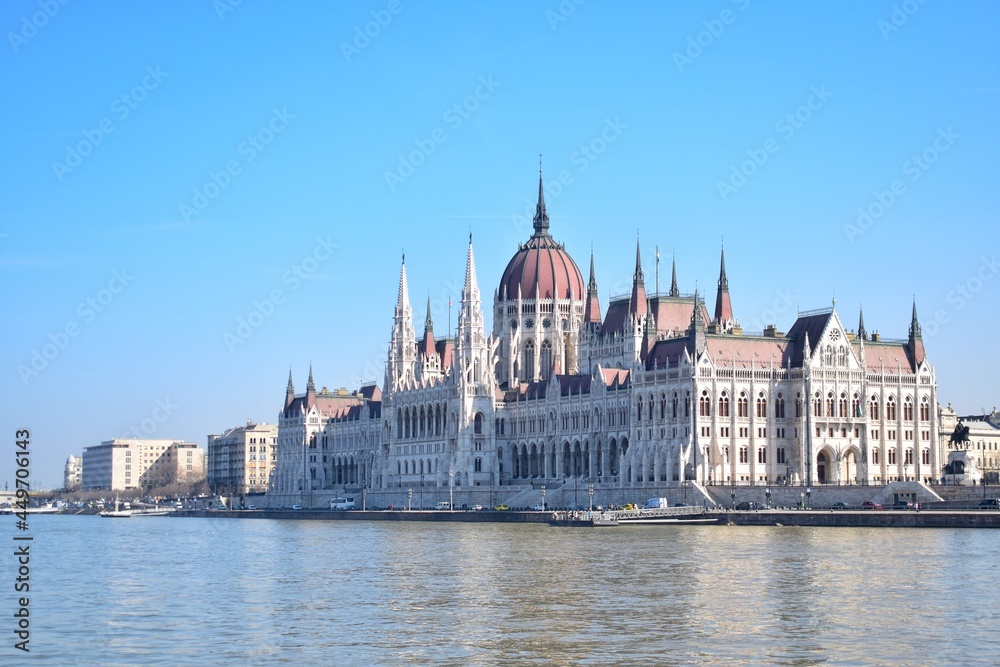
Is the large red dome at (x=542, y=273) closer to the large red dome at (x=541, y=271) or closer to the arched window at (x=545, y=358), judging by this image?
the large red dome at (x=541, y=271)

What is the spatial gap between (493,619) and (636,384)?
89060mm

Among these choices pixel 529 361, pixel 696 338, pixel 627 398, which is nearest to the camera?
pixel 696 338

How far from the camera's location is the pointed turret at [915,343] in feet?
453

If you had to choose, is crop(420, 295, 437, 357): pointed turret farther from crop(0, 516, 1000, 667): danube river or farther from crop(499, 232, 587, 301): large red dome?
crop(0, 516, 1000, 667): danube river

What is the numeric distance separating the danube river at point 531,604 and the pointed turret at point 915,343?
2001 inches

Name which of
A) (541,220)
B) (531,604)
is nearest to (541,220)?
(541,220)

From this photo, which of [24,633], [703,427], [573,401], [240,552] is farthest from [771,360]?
[24,633]

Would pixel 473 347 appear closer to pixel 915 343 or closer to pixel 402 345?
pixel 402 345

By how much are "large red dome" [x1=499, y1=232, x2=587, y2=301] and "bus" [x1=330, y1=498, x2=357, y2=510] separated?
92.5ft

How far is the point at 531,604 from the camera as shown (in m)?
51.6

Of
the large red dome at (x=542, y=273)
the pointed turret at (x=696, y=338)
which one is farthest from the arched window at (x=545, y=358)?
the pointed turret at (x=696, y=338)

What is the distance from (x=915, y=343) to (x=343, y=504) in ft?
218

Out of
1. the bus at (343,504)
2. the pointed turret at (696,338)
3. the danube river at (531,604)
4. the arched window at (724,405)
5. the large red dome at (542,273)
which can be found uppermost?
the large red dome at (542,273)

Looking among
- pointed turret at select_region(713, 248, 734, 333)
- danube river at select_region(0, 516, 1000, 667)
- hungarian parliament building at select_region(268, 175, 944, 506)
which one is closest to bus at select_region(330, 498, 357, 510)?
hungarian parliament building at select_region(268, 175, 944, 506)
